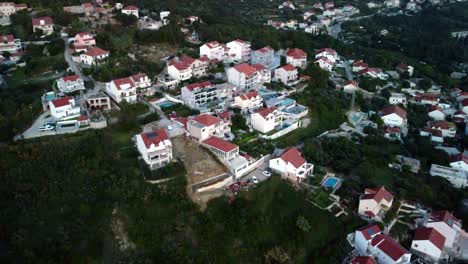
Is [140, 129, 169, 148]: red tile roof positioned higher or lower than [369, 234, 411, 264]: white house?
higher

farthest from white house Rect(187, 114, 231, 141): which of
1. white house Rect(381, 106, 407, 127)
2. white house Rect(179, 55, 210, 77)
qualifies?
white house Rect(381, 106, 407, 127)

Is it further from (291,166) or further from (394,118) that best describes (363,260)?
(394,118)

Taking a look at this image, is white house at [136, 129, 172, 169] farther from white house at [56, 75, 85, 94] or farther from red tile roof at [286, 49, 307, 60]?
red tile roof at [286, 49, 307, 60]

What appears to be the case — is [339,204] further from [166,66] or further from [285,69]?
[166,66]

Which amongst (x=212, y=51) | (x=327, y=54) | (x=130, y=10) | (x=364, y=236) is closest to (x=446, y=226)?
(x=364, y=236)

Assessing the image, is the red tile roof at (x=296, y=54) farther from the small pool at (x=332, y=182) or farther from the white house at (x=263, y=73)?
the small pool at (x=332, y=182)

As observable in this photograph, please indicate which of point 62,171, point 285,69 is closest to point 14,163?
point 62,171
